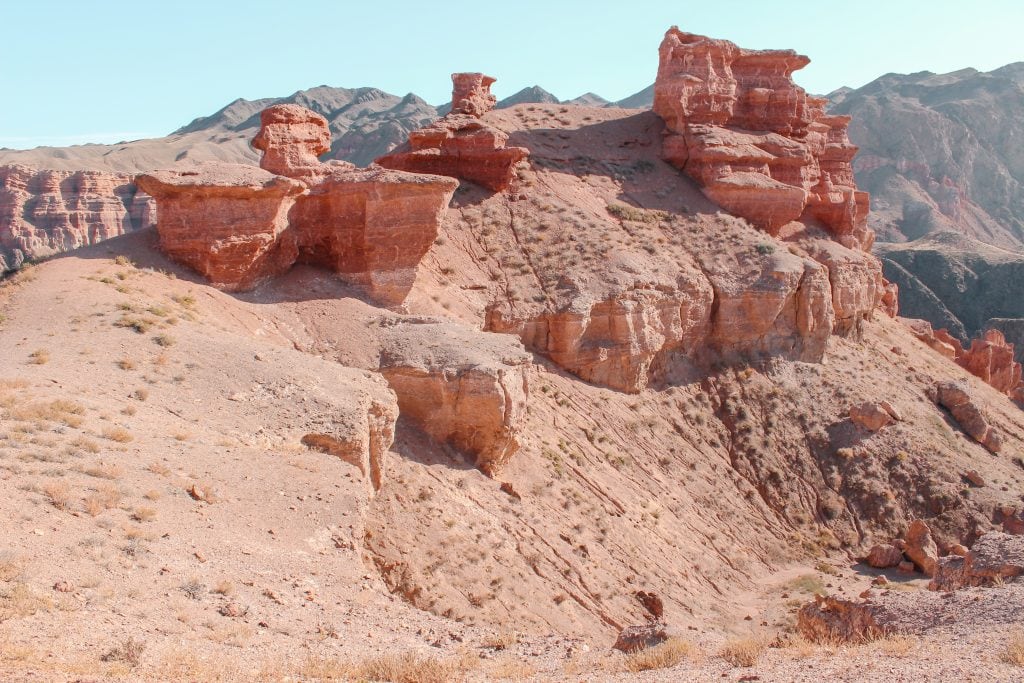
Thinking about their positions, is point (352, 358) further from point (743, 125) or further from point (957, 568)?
point (743, 125)

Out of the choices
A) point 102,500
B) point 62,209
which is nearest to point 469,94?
point 102,500

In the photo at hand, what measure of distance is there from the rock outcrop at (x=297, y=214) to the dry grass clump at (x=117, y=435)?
836 cm

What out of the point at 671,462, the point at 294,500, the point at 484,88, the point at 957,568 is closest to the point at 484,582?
the point at 294,500

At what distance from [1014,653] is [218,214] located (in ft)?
56.8

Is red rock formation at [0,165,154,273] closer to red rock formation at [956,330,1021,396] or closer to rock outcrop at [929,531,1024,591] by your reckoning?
red rock formation at [956,330,1021,396]

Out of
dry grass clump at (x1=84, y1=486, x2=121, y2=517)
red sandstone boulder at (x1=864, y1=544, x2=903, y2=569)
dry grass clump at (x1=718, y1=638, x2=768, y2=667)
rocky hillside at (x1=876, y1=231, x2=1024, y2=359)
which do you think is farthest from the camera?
rocky hillside at (x1=876, y1=231, x2=1024, y2=359)

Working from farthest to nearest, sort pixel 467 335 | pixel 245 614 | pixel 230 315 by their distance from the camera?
pixel 467 335
pixel 230 315
pixel 245 614

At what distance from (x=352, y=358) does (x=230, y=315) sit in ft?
9.37

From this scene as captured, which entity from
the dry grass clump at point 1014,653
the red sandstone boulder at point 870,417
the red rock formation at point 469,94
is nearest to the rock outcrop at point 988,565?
the dry grass clump at point 1014,653

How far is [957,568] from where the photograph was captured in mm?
16578

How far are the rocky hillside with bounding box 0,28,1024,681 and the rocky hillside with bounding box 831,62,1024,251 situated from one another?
73611mm

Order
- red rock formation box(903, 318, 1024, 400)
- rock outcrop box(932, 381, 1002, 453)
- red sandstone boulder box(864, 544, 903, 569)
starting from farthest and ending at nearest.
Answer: red rock formation box(903, 318, 1024, 400) → rock outcrop box(932, 381, 1002, 453) → red sandstone boulder box(864, 544, 903, 569)

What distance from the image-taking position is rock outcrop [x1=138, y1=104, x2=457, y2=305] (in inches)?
775

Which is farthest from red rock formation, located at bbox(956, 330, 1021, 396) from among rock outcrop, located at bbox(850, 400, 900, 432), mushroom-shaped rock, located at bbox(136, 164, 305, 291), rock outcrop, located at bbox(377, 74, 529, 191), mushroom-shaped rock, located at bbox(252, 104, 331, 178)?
mushroom-shaped rock, located at bbox(136, 164, 305, 291)
